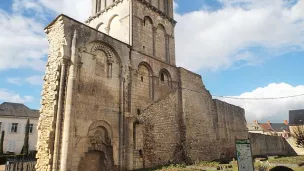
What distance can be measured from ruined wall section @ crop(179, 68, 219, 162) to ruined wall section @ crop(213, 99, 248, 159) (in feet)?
3.18

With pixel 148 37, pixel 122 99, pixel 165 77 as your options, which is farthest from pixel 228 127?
pixel 122 99

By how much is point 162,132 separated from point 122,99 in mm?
3644

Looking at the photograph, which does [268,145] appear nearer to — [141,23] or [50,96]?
[141,23]

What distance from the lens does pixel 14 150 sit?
30.9 m

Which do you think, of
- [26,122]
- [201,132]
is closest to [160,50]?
[201,132]

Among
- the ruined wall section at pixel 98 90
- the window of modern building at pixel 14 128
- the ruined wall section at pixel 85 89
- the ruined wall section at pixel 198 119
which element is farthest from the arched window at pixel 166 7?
the window of modern building at pixel 14 128

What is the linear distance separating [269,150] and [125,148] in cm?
2363

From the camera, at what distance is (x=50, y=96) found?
1051 centimetres

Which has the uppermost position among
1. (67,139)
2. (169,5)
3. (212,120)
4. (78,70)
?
(169,5)

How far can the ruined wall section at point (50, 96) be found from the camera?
9.74 m

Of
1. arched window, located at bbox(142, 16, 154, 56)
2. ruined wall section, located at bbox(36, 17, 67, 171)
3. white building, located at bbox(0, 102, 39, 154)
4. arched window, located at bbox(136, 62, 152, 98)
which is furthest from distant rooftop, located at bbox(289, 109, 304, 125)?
white building, located at bbox(0, 102, 39, 154)

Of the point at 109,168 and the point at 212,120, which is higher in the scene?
the point at 212,120

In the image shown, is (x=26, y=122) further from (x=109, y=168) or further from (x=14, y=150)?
(x=109, y=168)

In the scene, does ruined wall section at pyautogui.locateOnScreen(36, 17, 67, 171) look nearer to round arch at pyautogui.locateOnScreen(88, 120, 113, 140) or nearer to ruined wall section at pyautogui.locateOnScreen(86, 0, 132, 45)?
round arch at pyautogui.locateOnScreen(88, 120, 113, 140)
